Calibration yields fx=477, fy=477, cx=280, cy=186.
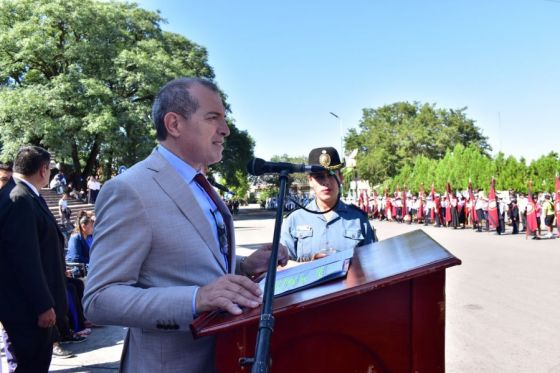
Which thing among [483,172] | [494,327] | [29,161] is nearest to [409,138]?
[483,172]

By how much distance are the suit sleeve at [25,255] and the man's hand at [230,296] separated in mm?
2115

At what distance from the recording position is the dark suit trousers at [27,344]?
9.96 ft

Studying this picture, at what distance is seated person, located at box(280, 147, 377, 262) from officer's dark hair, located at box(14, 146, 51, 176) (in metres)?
1.91

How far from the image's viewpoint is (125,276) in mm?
1456

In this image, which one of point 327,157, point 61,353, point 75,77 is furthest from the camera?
point 75,77

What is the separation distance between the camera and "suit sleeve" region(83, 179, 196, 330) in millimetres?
1399

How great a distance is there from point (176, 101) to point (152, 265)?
613mm

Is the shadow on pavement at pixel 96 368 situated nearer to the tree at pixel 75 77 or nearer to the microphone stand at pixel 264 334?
the microphone stand at pixel 264 334

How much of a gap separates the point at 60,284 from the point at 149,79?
27.5 metres

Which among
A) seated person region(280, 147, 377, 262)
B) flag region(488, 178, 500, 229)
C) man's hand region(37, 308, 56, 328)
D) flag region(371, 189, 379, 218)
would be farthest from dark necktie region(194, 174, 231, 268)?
flag region(371, 189, 379, 218)

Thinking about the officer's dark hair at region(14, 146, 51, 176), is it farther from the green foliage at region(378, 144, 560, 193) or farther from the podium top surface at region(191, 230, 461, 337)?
the green foliage at region(378, 144, 560, 193)

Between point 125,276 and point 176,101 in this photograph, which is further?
point 176,101

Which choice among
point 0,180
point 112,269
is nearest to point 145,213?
point 112,269

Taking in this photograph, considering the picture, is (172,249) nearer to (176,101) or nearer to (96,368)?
(176,101)
